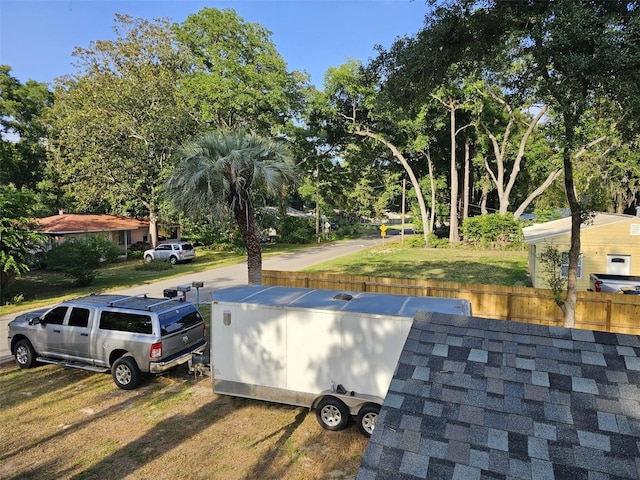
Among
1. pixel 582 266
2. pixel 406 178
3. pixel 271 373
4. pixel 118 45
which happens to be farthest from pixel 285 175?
pixel 406 178

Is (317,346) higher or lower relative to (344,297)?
lower

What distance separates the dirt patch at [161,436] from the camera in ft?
18.2

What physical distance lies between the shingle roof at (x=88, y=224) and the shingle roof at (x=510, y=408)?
32177 millimetres

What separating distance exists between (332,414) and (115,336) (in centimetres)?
487

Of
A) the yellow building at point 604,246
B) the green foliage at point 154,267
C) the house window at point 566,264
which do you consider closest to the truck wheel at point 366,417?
the yellow building at point 604,246

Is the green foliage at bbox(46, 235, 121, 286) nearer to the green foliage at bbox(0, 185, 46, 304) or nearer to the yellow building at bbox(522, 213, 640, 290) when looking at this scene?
the green foliage at bbox(0, 185, 46, 304)

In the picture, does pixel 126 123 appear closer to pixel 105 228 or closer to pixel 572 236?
pixel 105 228

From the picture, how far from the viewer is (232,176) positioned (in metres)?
10.5

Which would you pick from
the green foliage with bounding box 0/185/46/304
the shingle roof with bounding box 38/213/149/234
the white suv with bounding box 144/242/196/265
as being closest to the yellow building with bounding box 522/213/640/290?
the green foliage with bounding box 0/185/46/304

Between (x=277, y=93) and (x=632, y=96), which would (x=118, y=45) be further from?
(x=632, y=96)

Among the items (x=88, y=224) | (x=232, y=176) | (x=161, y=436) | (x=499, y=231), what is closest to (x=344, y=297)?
(x=161, y=436)

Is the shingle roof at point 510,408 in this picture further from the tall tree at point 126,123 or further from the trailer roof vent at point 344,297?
the tall tree at point 126,123

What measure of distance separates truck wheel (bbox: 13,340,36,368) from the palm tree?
4777mm

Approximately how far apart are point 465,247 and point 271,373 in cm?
2843
